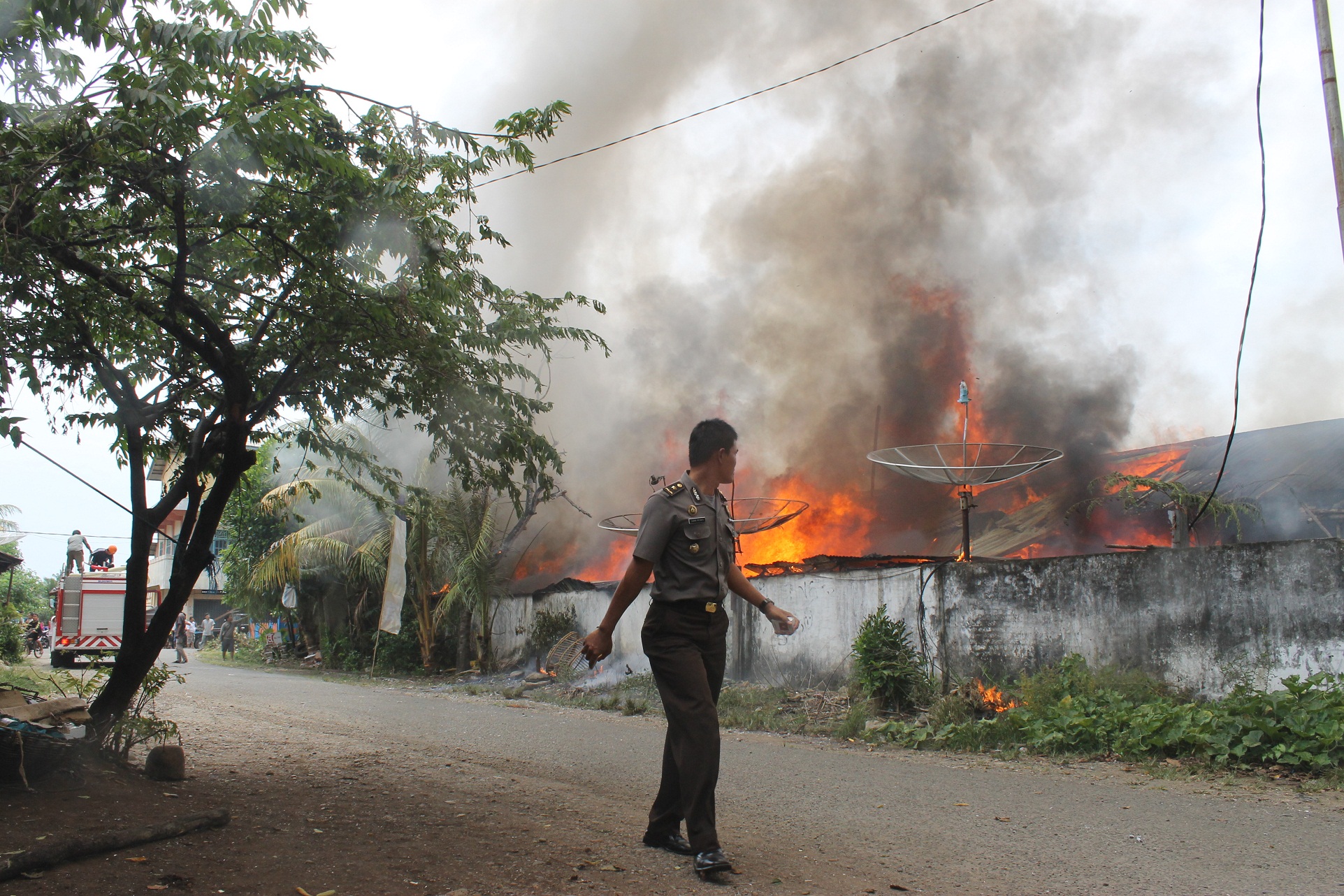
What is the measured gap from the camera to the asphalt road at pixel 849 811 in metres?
3.46

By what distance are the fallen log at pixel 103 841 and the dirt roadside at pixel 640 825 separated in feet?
0.15

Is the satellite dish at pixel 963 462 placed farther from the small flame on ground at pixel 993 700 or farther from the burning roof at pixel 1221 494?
the small flame on ground at pixel 993 700

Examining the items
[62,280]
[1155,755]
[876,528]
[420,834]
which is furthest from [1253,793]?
[876,528]

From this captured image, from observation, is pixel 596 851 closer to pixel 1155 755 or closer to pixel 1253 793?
pixel 1253 793

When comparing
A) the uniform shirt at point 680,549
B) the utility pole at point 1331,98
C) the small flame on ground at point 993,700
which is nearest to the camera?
the uniform shirt at point 680,549

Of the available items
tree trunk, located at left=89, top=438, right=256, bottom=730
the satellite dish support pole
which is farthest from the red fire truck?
the satellite dish support pole

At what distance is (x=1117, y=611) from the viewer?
326 inches

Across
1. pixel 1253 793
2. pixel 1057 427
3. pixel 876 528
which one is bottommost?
pixel 1253 793

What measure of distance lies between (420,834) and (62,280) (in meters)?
3.64

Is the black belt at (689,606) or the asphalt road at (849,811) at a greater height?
the black belt at (689,606)

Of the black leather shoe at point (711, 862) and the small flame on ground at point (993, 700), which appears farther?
the small flame on ground at point (993, 700)

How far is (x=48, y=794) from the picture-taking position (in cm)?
413

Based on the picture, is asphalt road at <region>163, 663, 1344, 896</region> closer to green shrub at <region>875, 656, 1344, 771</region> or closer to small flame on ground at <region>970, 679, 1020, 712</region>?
green shrub at <region>875, 656, 1344, 771</region>

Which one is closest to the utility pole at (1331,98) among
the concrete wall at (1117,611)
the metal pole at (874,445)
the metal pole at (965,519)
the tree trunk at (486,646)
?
the concrete wall at (1117,611)
